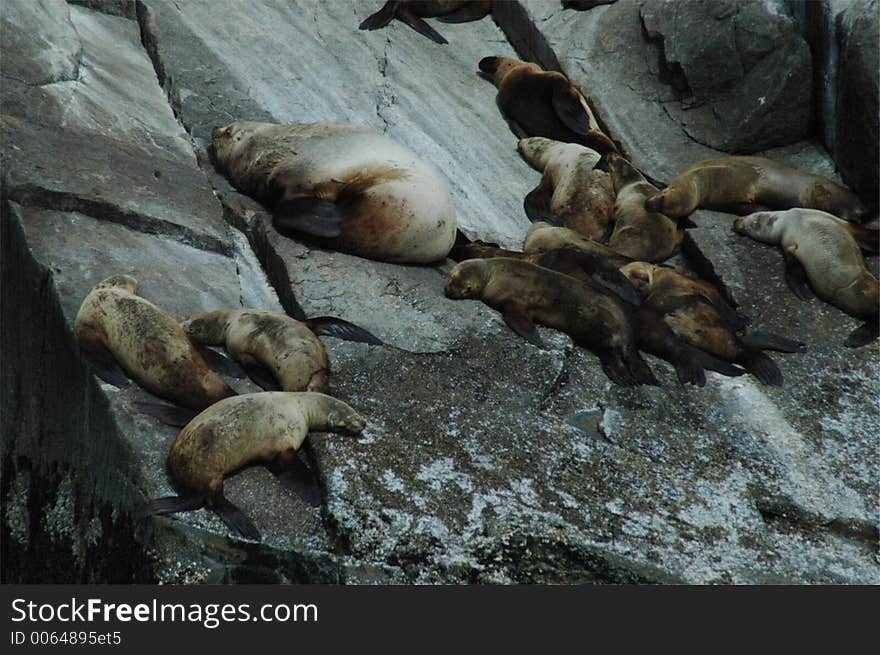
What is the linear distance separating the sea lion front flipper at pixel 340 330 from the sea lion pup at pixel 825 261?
2.48 metres

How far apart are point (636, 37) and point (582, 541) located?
5.26 metres

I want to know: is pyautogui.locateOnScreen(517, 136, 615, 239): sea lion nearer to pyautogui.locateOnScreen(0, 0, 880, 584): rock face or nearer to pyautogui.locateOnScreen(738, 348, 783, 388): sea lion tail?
pyautogui.locateOnScreen(0, 0, 880, 584): rock face

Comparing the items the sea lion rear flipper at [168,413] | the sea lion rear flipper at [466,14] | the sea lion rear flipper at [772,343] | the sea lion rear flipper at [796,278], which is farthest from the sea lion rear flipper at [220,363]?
the sea lion rear flipper at [466,14]

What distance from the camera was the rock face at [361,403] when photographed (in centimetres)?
415

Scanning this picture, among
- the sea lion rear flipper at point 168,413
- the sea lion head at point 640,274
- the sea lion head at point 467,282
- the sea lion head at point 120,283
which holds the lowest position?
the sea lion rear flipper at point 168,413

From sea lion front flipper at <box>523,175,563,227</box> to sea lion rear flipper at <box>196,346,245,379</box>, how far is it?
2.75 meters

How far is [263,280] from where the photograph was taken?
5.86 meters

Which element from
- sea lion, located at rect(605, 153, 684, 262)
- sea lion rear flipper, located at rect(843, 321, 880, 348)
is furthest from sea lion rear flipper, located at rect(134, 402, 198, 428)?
sea lion rear flipper, located at rect(843, 321, 880, 348)

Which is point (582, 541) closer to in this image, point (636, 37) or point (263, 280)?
point (263, 280)

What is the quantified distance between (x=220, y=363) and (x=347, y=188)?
1617mm

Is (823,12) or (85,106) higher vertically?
(823,12)

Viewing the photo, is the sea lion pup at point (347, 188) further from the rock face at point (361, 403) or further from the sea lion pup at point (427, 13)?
the sea lion pup at point (427, 13)

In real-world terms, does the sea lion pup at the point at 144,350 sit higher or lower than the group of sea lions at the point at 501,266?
lower

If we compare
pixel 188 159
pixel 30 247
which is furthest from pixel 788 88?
pixel 30 247
